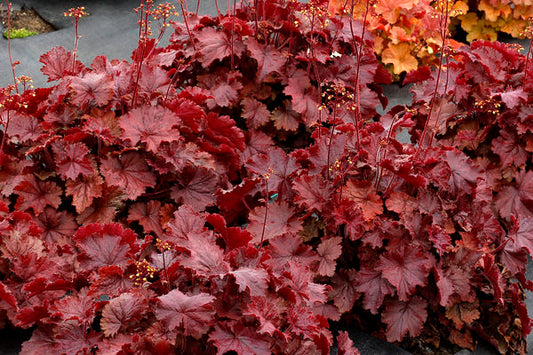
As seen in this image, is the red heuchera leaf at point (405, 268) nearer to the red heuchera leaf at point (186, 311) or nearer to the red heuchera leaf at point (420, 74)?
the red heuchera leaf at point (186, 311)

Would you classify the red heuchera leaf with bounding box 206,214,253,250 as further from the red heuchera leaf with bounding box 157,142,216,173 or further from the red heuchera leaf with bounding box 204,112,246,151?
the red heuchera leaf with bounding box 204,112,246,151

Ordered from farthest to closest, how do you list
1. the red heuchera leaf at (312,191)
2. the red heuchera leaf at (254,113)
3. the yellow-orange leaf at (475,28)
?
1. the yellow-orange leaf at (475,28)
2. the red heuchera leaf at (254,113)
3. the red heuchera leaf at (312,191)

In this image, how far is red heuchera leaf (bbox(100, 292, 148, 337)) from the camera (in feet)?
6.04

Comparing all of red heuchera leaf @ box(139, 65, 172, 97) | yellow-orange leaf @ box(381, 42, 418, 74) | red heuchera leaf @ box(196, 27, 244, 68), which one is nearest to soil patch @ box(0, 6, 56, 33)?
red heuchera leaf @ box(196, 27, 244, 68)

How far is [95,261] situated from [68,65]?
148 cm

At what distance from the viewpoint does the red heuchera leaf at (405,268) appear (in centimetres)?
245

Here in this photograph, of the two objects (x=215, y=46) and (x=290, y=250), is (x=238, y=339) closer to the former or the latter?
(x=290, y=250)

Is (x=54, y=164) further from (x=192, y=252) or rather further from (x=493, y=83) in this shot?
(x=493, y=83)

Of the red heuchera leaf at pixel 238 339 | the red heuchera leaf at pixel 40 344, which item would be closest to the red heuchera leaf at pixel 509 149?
the red heuchera leaf at pixel 238 339

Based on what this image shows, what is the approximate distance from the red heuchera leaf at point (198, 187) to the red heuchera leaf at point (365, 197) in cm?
68

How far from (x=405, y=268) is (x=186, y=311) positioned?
112 centimetres

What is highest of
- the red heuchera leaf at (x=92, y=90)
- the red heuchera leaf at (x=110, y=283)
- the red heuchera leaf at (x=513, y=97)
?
the red heuchera leaf at (x=513, y=97)

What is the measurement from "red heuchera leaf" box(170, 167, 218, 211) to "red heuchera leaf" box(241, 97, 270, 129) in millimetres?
642

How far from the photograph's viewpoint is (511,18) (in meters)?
5.55
